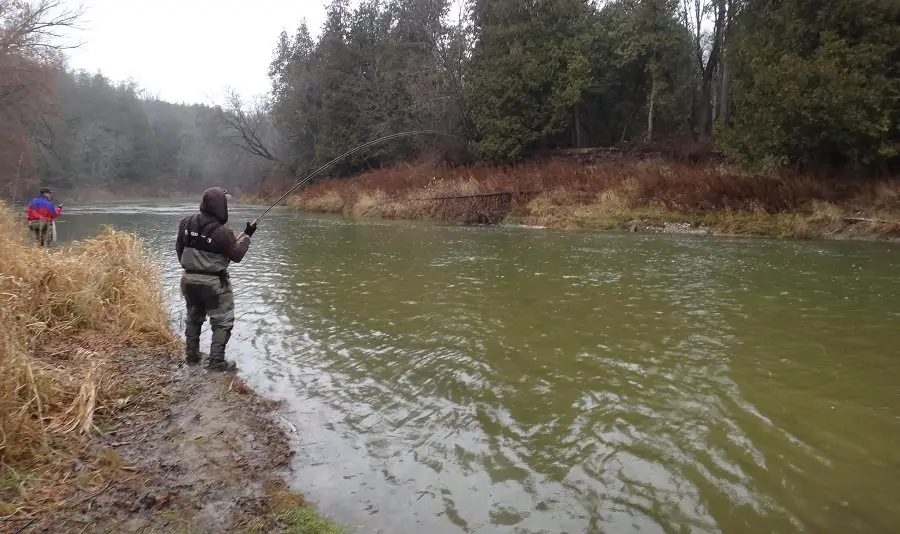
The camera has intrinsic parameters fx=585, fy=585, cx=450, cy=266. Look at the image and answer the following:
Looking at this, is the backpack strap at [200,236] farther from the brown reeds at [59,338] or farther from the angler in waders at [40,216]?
the angler in waders at [40,216]

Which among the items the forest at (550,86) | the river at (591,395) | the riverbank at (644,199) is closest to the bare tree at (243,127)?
the forest at (550,86)

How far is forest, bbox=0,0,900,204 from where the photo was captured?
17141 millimetres

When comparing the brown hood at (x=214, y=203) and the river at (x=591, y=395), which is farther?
the brown hood at (x=214, y=203)

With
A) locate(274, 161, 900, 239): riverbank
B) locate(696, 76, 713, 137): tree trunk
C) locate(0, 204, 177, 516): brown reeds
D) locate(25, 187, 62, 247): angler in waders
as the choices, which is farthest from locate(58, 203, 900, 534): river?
locate(696, 76, 713, 137): tree trunk

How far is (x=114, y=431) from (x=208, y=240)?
234cm

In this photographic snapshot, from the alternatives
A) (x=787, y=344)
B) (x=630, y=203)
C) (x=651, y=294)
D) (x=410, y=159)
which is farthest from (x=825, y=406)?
(x=410, y=159)

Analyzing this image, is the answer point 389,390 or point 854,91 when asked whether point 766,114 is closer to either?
point 854,91

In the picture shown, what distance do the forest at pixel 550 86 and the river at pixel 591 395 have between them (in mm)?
7488

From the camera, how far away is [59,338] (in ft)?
21.2

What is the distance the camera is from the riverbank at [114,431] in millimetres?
3549

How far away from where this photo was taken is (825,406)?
5.30m

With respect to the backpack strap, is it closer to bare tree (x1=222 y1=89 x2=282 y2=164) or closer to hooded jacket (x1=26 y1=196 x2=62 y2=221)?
hooded jacket (x1=26 y1=196 x2=62 y2=221)

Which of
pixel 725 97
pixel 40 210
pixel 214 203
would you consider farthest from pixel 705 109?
pixel 214 203

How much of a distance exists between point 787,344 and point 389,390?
192 inches
